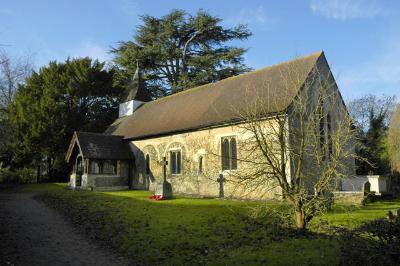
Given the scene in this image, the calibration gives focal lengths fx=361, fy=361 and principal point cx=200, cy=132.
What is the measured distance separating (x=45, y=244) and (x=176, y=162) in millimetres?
13890

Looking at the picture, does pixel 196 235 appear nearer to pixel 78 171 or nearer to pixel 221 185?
pixel 221 185

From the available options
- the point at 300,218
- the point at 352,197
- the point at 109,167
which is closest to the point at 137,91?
the point at 109,167

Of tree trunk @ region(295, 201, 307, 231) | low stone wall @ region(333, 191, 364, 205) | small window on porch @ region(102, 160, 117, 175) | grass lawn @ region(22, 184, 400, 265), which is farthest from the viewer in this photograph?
small window on porch @ region(102, 160, 117, 175)

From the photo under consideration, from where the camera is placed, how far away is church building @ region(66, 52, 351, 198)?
750 inches

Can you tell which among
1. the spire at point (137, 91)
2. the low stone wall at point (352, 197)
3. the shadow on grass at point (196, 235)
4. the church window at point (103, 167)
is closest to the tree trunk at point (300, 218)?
the shadow on grass at point (196, 235)

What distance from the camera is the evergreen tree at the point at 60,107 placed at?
103ft

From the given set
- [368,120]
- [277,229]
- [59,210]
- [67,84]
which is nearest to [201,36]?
[67,84]

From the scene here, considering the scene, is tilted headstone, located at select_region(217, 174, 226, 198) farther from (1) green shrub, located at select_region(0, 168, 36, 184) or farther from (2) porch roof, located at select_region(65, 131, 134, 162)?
(1) green shrub, located at select_region(0, 168, 36, 184)

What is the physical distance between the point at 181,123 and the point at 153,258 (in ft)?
49.0

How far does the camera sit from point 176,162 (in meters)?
23.0

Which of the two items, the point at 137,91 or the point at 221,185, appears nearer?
the point at 221,185

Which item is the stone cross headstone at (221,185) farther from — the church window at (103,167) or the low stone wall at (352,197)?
the church window at (103,167)

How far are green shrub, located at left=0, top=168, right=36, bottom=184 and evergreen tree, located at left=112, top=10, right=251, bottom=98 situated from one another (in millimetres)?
13498

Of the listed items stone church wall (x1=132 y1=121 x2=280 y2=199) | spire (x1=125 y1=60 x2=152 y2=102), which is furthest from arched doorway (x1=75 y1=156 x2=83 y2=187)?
spire (x1=125 y1=60 x2=152 y2=102)
